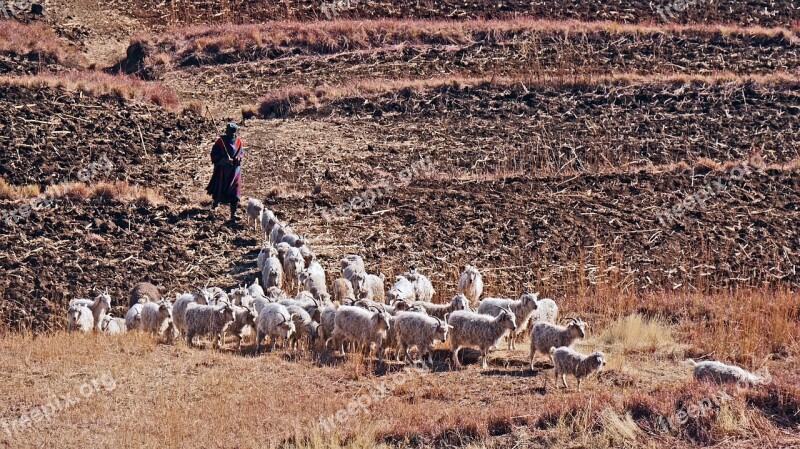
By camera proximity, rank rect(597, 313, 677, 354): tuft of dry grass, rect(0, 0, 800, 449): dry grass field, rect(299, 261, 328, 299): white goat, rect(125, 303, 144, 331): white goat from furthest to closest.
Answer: rect(299, 261, 328, 299): white goat < rect(125, 303, 144, 331): white goat < rect(597, 313, 677, 354): tuft of dry grass < rect(0, 0, 800, 449): dry grass field

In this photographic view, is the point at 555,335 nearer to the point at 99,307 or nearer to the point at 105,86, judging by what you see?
the point at 99,307

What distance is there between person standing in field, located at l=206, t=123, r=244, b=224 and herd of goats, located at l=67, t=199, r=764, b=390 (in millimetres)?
3352

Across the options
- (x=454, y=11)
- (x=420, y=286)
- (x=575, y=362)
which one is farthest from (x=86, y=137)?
(x=454, y=11)

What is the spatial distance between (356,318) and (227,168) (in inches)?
322

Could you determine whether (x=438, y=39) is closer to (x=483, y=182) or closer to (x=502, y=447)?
(x=483, y=182)

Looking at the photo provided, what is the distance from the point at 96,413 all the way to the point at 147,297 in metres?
5.05

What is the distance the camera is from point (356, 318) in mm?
15836

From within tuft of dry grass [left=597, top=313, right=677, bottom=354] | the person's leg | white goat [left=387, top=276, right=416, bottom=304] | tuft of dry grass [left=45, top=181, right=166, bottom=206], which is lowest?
tuft of dry grass [left=597, top=313, right=677, bottom=354]

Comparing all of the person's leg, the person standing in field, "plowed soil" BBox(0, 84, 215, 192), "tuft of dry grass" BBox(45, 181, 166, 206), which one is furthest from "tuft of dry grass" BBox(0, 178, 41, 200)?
the person's leg

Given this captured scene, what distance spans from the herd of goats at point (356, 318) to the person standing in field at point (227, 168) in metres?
3.35

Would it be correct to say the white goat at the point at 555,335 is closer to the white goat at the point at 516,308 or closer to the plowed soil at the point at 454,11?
the white goat at the point at 516,308

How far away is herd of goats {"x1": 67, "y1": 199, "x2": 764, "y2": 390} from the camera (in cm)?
1523

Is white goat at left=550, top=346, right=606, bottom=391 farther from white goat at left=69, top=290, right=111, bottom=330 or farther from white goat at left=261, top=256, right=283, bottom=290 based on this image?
white goat at left=69, top=290, right=111, bottom=330

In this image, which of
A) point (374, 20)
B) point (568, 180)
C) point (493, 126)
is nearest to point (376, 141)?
point (493, 126)
